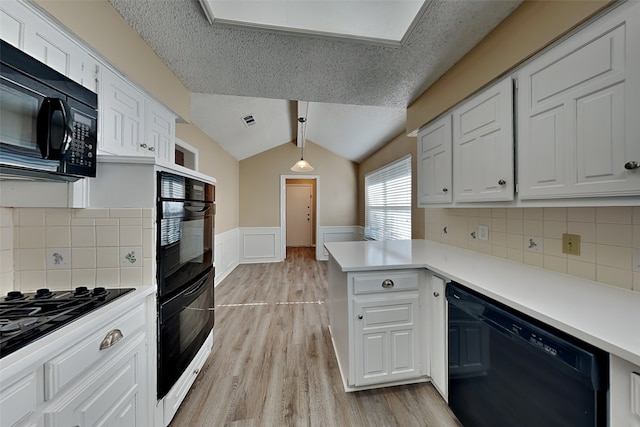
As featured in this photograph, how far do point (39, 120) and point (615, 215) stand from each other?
7.62ft

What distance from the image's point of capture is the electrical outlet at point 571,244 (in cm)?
120

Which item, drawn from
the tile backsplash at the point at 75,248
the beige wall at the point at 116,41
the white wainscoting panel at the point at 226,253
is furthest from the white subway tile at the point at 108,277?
the white wainscoting panel at the point at 226,253

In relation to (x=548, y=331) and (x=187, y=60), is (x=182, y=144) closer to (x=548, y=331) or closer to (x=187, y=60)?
(x=187, y=60)

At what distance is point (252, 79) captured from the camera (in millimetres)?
1937

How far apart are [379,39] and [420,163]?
1.13 m

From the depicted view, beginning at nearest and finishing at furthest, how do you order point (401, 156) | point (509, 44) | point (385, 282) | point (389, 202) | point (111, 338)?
point (111, 338)
point (509, 44)
point (385, 282)
point (401, 156)
point (389, 202)

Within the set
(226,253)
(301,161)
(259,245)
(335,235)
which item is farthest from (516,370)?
(259,245)

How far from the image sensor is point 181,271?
4.72 feet

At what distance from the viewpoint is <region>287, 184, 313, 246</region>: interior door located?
25.2 ft

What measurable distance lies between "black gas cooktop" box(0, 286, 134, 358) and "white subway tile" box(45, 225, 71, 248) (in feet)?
0.67

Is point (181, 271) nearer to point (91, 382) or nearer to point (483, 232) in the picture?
point (91, 382)

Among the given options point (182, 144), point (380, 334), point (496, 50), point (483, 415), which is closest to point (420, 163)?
point (496, 50)

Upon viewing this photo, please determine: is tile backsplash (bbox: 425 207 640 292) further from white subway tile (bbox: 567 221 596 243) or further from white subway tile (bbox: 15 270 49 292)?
white subway tile (bbox: 15 270 49 292)

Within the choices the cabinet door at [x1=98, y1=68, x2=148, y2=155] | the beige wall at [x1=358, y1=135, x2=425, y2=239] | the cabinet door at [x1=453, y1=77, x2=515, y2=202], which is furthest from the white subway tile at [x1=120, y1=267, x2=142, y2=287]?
the beige wall at [x1=358, y1=135, x2=425, y2=239]
